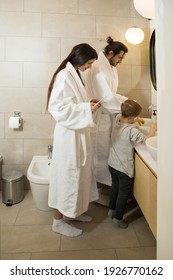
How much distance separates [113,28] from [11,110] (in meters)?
1.31

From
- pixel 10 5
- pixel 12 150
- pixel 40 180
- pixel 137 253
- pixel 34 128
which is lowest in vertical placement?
pixel 137 253

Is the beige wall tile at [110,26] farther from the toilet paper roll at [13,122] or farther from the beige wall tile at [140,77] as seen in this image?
the toilet paper roll at [13,122]

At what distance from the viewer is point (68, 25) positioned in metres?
2.21

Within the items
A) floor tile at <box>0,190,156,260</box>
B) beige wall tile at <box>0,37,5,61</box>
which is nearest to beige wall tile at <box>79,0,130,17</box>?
beige wall tile at <box>0,37,5,61</box>

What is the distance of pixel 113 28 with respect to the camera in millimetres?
2242

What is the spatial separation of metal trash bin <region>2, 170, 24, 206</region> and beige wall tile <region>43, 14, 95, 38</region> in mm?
1431

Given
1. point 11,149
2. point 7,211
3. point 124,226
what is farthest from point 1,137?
point 124,226

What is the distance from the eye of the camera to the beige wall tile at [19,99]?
7.39 feet

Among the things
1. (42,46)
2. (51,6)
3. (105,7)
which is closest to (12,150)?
(42,46)

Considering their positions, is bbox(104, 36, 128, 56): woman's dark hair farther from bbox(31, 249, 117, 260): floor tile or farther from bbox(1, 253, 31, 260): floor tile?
bbox(1, 253, 31, 260): floor tile

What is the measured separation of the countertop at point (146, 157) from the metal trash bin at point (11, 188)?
1207 millimetres

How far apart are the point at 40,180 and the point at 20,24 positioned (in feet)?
4.97

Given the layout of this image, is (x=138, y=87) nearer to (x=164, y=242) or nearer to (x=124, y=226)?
(x=124, y=226)

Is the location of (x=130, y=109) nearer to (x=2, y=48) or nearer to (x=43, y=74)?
(x=43, y=74)
